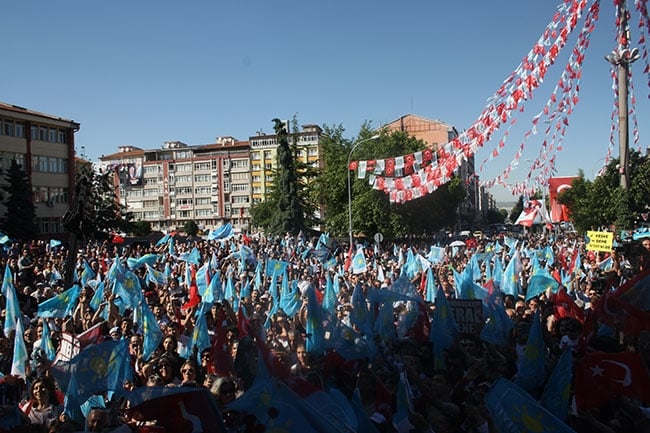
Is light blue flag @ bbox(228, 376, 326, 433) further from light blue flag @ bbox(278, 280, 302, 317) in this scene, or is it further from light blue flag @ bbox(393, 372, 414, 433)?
light blue flag @ bbox(278, 280, 302, 317)

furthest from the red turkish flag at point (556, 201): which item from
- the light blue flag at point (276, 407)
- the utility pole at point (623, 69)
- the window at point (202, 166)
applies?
the window at point (202, 166)

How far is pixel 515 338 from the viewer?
7.88 metres

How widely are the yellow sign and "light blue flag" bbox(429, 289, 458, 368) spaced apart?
958 centimetres

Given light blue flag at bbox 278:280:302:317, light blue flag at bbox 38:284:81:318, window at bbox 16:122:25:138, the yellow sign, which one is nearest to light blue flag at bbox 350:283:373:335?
light blue flag at bbox 278:280:302:317

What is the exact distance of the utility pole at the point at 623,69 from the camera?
49.8 ft

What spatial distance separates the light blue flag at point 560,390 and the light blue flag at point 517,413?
26.8 inches

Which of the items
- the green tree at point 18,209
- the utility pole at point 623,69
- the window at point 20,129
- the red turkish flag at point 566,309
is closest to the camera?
the red turkish flag at point 566,309

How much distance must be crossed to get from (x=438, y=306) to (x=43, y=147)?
150 feet

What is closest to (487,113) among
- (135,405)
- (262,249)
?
(135,405)

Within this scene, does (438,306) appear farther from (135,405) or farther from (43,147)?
(43,147)

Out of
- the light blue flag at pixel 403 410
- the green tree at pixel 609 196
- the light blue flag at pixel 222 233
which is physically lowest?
the light blue flag at pixel 403 410

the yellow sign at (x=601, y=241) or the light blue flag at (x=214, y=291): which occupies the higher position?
the yellow sign at (x=601, y=241)

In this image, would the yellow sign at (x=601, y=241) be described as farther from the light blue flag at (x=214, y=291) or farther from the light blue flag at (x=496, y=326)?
the light blue flag at (x=214, y=291)

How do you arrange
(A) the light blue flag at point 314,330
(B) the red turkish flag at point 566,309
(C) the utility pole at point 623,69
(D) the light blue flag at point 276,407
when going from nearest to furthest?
(D) the light blue flag at point 276,407, (A) the light blue flag at point 314,330, (B) the red turkish flag at point 566,309, (C) the utility pole at point 623,69
